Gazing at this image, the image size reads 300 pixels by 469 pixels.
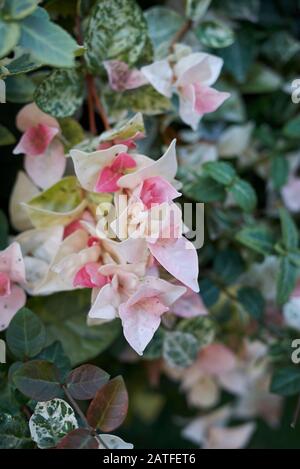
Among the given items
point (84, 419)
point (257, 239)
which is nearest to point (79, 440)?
point (84, 419)

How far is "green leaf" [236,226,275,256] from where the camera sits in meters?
0.61

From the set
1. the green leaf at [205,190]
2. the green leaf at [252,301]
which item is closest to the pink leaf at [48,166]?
the green leaf at [205,190]

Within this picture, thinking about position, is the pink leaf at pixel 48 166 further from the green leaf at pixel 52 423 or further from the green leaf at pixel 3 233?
the green leaf at pixel 52 423

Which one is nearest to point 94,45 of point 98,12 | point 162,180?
→ point 98,12

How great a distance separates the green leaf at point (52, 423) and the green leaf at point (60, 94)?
0.21 metres

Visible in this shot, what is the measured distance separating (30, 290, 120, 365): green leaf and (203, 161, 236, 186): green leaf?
0.14 m

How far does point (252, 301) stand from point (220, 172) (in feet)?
0.45

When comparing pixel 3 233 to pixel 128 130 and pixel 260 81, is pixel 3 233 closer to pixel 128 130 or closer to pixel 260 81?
pixel 128 130

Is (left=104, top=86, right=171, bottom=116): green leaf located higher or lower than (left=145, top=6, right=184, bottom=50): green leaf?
lower

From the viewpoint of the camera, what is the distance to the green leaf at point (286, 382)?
24.5 inches

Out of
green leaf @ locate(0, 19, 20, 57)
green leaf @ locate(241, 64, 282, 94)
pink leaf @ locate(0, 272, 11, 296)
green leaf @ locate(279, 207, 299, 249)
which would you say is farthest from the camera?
green leaf @ locate(241, 64, 282, 94)

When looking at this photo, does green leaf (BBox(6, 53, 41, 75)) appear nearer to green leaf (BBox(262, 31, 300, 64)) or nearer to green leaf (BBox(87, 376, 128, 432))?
green leaf (BBox(87, 376, 128, 432))

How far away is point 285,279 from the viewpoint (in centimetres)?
61

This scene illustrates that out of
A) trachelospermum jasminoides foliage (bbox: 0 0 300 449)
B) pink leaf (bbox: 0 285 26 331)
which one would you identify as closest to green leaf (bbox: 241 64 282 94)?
trachelospermum jasminoides foliage (bbox: 0 0 300 449)
